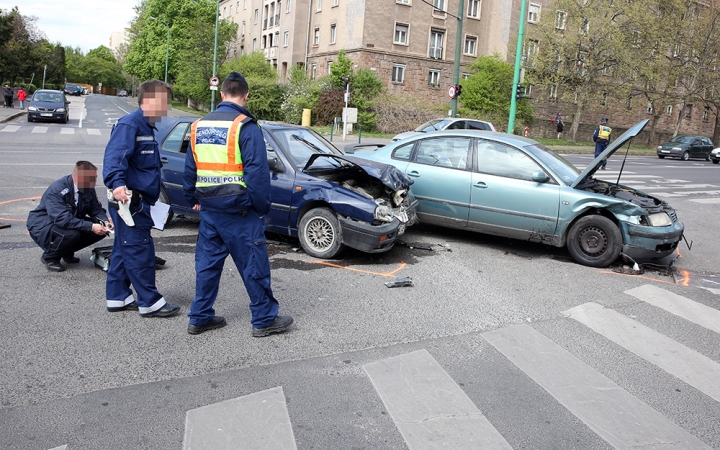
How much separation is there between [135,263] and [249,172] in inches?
52.2

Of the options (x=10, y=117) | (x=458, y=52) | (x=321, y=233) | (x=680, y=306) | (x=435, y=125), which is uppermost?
(x=458, y=52)

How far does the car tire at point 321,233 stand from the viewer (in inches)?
280

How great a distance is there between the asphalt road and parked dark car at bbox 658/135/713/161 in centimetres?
3306

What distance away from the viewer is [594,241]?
7.66m

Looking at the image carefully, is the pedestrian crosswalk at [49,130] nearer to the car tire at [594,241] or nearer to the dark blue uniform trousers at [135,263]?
the dark blue uniform trousers at [135,263]

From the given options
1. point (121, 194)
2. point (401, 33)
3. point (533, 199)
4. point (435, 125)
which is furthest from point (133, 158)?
point (401, 33)

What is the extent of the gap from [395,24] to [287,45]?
1305cm

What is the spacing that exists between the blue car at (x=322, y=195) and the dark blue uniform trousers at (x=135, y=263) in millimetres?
2527

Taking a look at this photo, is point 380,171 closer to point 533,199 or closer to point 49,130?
point 533,199

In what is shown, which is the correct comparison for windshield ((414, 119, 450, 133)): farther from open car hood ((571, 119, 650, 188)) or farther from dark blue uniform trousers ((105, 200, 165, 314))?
dark blue uniform trousers ((105, 200, 165, 314))

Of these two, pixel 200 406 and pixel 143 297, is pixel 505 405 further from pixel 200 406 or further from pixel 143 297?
pixel 143 297

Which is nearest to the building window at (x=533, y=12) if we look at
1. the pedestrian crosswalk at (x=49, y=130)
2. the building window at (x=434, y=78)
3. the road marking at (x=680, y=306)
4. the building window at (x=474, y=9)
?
the building window at (x=474, y=9)

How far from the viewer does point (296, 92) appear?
39.1 m

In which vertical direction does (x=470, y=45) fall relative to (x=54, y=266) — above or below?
above
